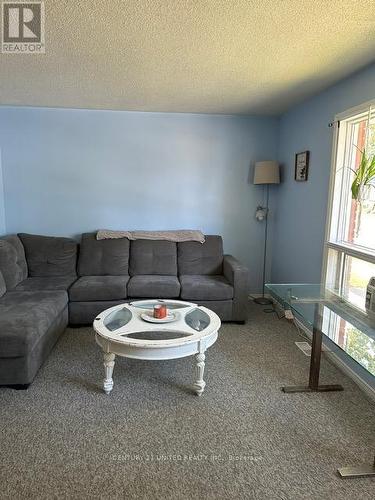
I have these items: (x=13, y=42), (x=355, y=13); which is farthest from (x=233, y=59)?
(x=13, y=42)

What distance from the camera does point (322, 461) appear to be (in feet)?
5.57

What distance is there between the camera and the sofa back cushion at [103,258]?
3.80 m

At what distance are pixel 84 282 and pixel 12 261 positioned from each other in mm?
742

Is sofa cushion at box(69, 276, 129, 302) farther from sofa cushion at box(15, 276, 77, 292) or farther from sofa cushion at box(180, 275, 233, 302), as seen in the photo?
sofa cushion at box(180, 275, 233, 302)

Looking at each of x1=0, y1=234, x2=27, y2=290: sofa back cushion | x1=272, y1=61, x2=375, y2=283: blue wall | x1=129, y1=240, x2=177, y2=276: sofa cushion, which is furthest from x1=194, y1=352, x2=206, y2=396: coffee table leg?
x1=0, y1=234, x2=27, y2=290: sofa back cushion

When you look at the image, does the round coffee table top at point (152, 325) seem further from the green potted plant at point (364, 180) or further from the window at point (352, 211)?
the green potted plant at point (364, 180)

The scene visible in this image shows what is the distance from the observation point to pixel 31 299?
288 cm

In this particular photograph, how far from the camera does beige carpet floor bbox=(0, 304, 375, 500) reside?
5.06 ft

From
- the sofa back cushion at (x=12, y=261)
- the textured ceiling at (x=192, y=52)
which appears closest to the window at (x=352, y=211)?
the textured ceiling at (x=192, y=52)

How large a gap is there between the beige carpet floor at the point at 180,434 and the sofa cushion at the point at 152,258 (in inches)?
52.7

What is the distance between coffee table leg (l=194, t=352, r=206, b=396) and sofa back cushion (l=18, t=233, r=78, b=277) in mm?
2155

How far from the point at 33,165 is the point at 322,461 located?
159 inches

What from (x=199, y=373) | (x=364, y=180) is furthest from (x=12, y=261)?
(x=364, y=180)

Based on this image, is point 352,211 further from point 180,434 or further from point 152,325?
point 180,434
